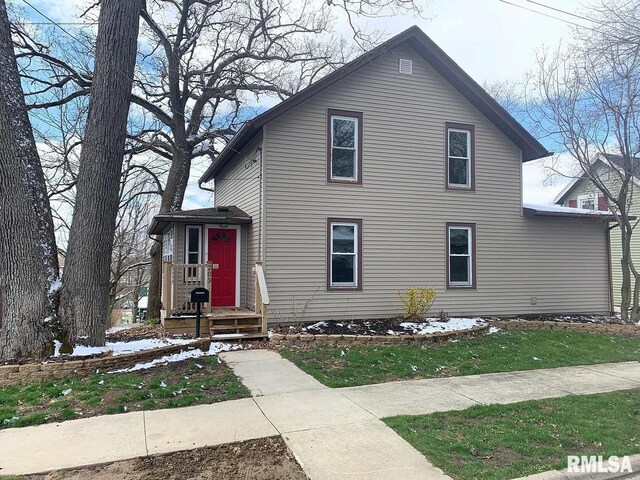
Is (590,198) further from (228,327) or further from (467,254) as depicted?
(228,327)

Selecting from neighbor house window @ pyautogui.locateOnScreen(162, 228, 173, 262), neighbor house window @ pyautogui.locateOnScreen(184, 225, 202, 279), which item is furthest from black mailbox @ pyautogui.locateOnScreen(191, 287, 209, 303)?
neighbor house window @ pyautogui.locateOnScreen(162, 228, 173, 262)

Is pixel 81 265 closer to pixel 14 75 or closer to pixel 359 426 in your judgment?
pixel 14 75

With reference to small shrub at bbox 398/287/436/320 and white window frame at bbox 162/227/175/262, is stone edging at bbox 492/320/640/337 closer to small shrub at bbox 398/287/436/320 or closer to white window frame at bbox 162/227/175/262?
small shrub at bbox 398/287/436/320

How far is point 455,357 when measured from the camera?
810 cm

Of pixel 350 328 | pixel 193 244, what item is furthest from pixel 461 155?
pixel 193 244

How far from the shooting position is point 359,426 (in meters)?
4.70

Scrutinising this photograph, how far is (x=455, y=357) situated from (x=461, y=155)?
6.67 meters

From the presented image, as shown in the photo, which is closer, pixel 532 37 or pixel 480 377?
pixel 480 377

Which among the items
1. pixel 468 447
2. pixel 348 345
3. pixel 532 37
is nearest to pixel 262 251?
pixel 348 345

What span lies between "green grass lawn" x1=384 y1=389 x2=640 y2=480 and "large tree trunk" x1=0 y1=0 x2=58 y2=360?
5830 mm

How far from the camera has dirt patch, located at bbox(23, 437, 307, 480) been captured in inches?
144

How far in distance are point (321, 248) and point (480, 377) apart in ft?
17.2

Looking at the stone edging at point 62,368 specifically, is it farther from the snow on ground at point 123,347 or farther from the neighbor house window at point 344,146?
the neighbor house window at point 344,146

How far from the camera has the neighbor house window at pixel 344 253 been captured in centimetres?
1115
